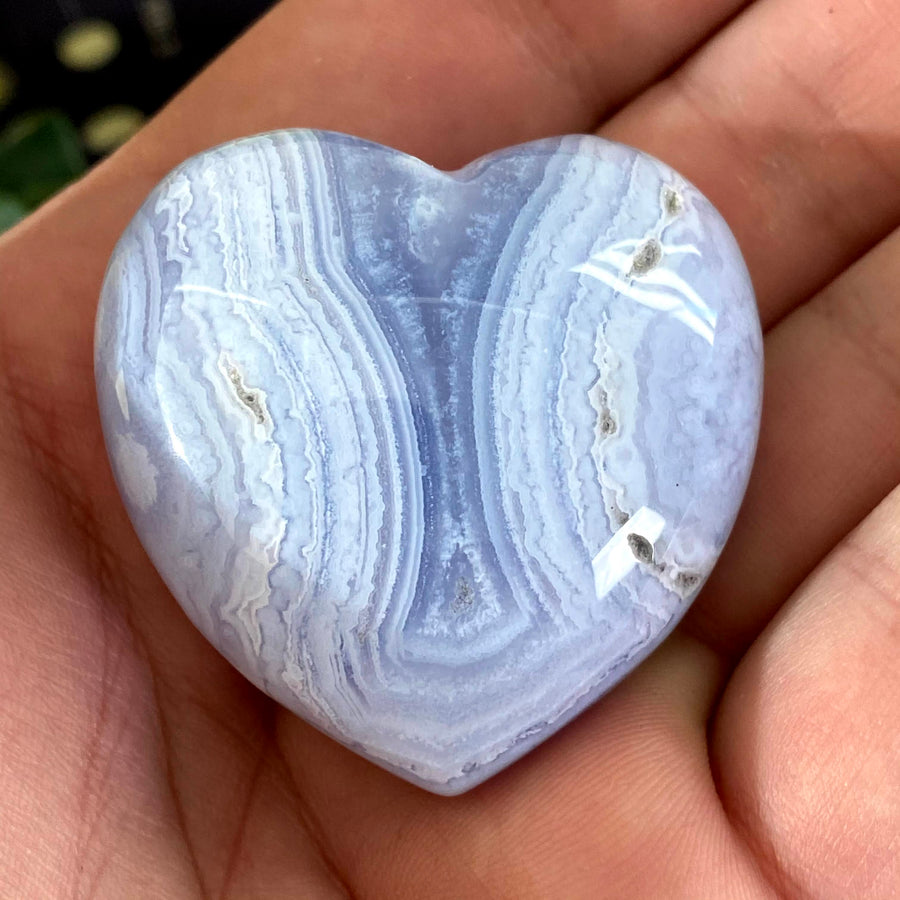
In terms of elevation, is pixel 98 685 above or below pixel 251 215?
below

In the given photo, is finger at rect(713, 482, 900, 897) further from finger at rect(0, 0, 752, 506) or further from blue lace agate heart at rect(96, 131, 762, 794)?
finger at rect(0, 0, 752, 506)

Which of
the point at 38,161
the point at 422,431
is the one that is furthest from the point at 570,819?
the point at 38,161

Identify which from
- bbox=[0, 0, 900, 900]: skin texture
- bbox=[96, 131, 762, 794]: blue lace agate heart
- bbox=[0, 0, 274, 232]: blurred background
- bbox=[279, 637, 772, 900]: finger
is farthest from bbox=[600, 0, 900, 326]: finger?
bbox=[0, 0, 274, 232]: blurred background

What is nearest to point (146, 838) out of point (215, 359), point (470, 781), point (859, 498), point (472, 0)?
point (470, 781)

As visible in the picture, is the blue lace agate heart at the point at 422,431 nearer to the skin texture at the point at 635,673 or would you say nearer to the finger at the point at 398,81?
the skin texture at the point at 635,673

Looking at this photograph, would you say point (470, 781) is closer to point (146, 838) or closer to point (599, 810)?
point (599, 810)
